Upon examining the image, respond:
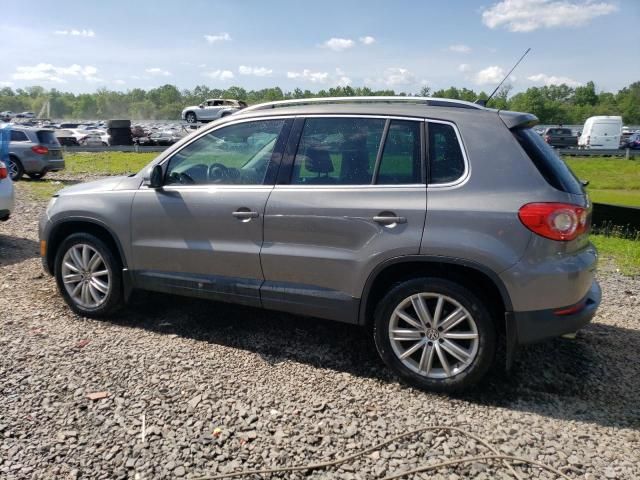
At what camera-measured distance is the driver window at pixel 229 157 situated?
13.5 feet

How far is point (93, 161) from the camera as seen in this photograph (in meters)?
23.2

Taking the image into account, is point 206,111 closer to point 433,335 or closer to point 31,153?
point 31,153

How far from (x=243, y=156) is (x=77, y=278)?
74.3 inches

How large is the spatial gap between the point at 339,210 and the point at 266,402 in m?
1.33

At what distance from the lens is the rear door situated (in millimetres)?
3547

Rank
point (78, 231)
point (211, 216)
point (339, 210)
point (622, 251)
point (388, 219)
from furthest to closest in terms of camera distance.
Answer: point (622, 251) → point (78, 231) → point (211, 216) → point (339, 210) → point (388, 219)

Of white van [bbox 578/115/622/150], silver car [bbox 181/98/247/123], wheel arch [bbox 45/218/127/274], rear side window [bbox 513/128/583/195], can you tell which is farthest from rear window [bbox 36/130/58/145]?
white van [bbox 578/115/622/150]

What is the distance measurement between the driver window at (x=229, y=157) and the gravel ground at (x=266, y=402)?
50.6 inches

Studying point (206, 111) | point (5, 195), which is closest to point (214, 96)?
point (206, 111)

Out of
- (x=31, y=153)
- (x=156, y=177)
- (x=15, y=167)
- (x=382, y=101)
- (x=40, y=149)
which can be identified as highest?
(x=382, y=101)

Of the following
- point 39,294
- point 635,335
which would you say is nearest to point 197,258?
point 39,294

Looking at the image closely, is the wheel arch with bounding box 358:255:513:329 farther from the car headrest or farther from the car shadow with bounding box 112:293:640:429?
the car headrest

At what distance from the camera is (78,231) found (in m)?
4.84

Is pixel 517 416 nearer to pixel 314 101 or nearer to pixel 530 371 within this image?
pixel 530 371
